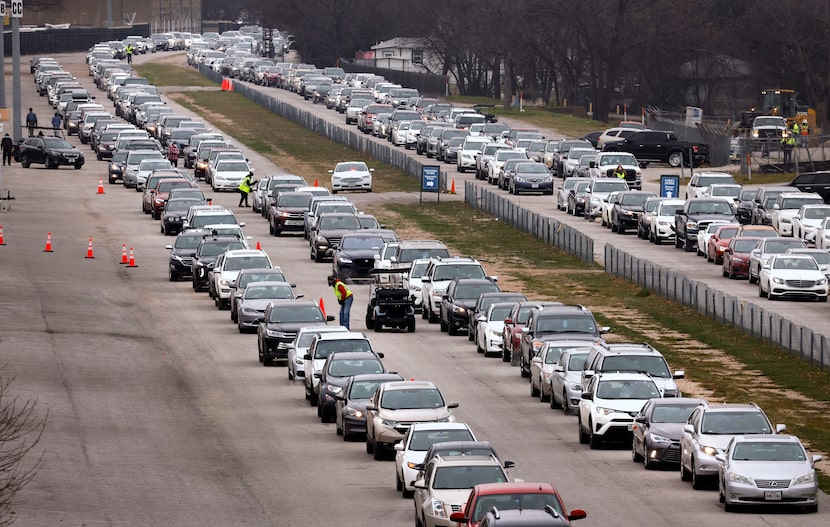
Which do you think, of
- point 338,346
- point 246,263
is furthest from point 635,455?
point 246,263

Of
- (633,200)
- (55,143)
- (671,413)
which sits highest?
(55,143)

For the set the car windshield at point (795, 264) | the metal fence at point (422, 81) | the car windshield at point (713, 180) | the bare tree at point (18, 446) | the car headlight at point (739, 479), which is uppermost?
the metal fence at point (422, 81)

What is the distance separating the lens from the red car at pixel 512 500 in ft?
70.4

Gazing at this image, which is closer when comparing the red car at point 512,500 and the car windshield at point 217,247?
the red car at point 512,500

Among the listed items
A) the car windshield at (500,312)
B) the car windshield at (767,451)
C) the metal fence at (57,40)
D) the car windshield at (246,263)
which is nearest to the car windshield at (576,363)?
the car windshield at (500,312)

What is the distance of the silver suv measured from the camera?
47969 mm

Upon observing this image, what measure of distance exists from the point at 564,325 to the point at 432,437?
12.6 metres

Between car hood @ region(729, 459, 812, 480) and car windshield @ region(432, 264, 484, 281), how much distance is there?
2161 cm

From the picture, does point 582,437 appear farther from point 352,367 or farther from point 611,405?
point 352,367

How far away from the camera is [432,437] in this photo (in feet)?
90.8

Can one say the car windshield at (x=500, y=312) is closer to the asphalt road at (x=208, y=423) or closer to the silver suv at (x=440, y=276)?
the asphalt road at (x=208, y=423)

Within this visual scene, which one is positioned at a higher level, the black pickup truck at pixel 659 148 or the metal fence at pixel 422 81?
the metal fence at pixel 422 81

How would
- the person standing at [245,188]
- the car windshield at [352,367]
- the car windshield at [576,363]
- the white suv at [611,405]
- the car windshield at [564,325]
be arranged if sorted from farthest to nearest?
the person standing at [245,188], the car windshield at [564,325], the car windshield at [576,363], the car windshield at [352,367], the white suv at [611,405]

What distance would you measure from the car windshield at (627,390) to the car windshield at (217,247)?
21918mm
